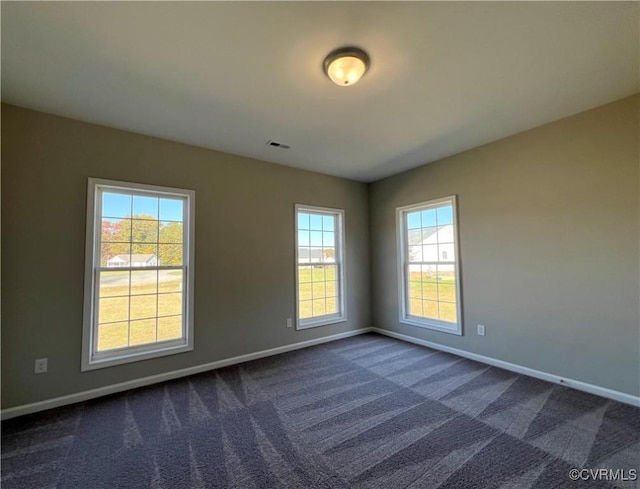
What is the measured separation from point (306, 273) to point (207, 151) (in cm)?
222

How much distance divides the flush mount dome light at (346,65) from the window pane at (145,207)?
241 cm

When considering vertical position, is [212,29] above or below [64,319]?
above

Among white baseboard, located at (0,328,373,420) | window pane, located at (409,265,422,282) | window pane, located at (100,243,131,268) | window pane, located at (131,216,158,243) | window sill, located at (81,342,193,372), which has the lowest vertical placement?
white baseboard, located at (0,328,373,420)

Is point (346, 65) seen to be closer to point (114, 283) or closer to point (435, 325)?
point (114, 283)

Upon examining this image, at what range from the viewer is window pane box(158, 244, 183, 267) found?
3207mm

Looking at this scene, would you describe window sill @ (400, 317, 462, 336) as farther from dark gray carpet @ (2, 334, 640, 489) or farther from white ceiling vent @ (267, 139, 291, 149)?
white ceiling vent @ (267, 139, 291, 149)

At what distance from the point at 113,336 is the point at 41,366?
55 cm

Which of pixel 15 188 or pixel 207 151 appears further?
pixel 207 151

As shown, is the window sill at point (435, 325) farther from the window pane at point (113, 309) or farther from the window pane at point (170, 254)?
the window pane at point (113, 309)

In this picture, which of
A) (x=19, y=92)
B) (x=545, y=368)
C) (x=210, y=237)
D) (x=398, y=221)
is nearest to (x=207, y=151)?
(x=210, y=237)

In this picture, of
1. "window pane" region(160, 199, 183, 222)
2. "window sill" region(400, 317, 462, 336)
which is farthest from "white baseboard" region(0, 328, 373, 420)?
"window pane" region(160, 199, 183, 222)

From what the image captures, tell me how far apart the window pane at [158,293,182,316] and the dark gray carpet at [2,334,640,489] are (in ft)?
2.53

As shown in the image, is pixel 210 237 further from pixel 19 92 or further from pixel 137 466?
pixel 137 466

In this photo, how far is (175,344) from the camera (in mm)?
3209
